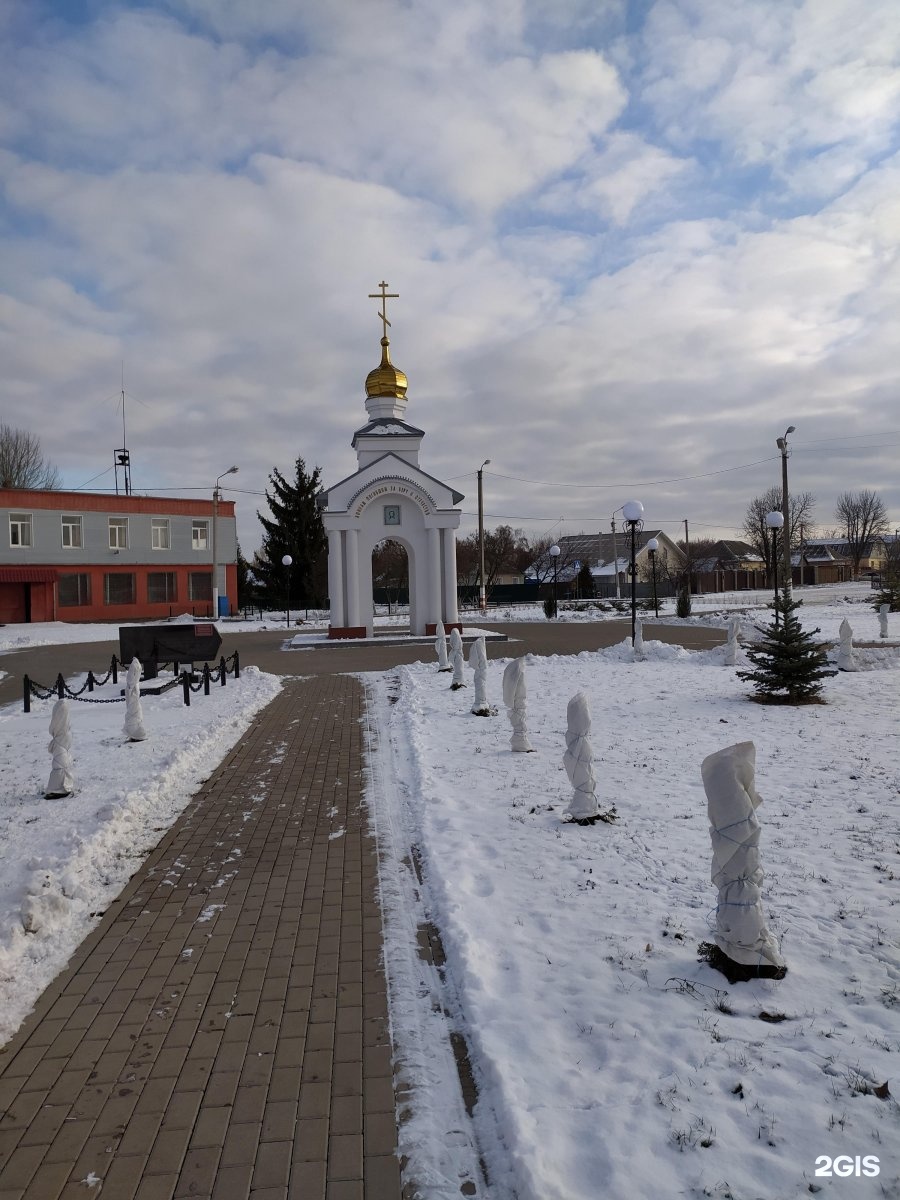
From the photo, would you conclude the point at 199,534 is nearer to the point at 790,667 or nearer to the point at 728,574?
the point at 790,667

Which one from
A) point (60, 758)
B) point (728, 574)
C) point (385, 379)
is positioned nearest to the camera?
point (60, 758)

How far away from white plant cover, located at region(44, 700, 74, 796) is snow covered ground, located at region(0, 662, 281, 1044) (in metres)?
0.14

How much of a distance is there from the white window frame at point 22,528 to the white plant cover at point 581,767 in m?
37.3

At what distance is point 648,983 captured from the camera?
3705mm

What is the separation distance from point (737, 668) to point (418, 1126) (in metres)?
13.8

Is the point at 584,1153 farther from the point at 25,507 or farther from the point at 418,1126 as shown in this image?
the point at 25,507

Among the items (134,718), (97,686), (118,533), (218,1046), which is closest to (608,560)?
(118,533)

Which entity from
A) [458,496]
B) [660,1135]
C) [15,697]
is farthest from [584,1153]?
[458,496]

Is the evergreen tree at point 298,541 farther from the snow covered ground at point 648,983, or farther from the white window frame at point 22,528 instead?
the snow covered ground at point 648,983

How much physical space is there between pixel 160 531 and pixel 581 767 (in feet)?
127

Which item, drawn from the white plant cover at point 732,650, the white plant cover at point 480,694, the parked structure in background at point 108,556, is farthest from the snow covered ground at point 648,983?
the parked structure in background at point 108,556

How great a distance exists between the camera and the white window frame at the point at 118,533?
130ft

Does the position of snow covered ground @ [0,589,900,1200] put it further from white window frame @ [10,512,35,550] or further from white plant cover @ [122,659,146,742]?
white window frame @ [10,512,35,550]

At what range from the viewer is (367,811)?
680 cm
